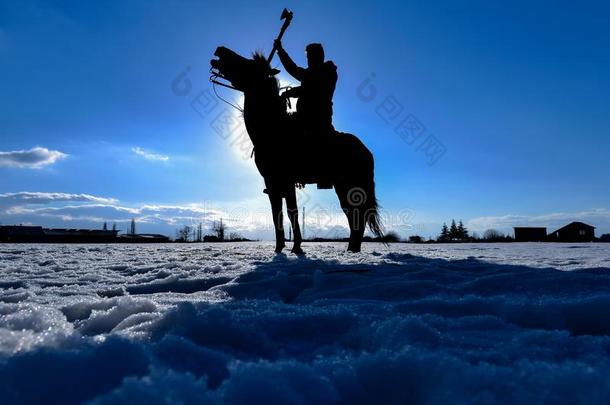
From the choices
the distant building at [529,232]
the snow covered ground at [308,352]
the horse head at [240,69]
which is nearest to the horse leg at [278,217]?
the horse head at [240,69]

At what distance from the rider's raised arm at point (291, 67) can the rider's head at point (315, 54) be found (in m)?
0.23

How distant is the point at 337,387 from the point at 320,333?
50 centimetres

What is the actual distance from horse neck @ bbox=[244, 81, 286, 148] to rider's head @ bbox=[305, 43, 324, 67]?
836mm

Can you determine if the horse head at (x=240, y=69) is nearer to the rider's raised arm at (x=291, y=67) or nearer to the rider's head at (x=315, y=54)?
the rider's raised arm at (x=291, y=67)

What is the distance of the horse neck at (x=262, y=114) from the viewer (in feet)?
21.6

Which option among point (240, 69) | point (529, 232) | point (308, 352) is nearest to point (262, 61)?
point (240, 69)

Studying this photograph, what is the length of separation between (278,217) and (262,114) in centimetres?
184

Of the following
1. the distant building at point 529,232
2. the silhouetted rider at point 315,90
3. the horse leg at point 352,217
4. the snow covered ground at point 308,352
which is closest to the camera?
the snow covered ground at point 308,352

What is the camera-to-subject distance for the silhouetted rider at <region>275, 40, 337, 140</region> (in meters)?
6.55

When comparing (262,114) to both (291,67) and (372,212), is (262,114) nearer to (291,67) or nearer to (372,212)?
(291,67)

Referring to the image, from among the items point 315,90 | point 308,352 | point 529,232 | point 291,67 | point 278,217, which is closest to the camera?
point 308,352

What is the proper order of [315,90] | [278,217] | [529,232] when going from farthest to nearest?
[529,232] < [278,217] < [315,90]

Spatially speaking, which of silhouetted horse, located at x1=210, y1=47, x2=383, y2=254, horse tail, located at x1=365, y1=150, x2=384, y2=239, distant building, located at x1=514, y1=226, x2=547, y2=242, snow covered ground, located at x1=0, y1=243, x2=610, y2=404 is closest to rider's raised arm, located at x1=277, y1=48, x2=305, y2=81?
silhouetted horse, located at x1=210, y1=47, x2=383, y2=254

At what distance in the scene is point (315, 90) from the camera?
6.52 metres
